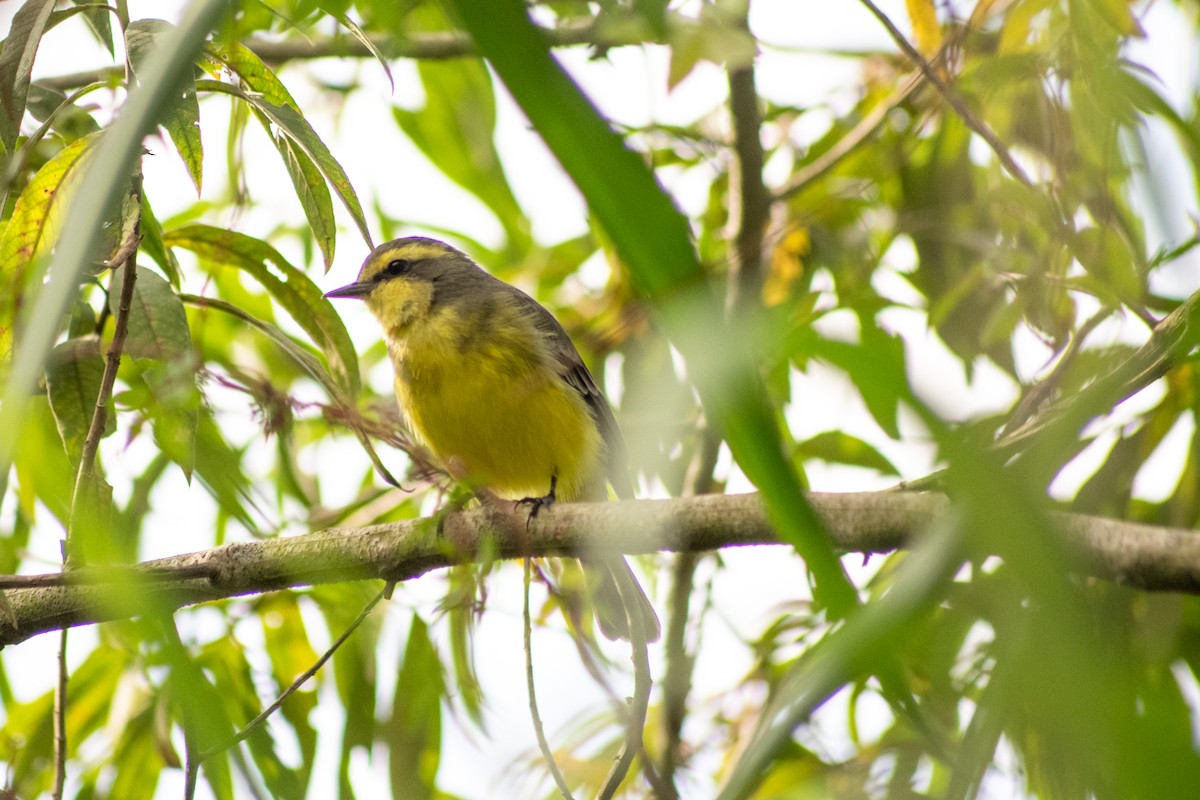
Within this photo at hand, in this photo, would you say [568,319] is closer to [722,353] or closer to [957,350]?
[957,350]

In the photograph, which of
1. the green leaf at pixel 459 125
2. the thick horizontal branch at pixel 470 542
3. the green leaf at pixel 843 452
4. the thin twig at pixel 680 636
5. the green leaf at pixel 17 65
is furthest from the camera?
the green leaf at pixel 459 125

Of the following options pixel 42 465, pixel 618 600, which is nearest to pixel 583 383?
pixel 618 600

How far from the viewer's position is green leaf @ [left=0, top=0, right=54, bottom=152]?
1.93 meters

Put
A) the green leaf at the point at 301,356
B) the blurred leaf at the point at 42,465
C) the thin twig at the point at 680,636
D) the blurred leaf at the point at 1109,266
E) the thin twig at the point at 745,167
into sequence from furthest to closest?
1. the thin twig at the point at 745,167
2. the thin twig at the point at 680,636
3. the blurred leaf at the point at 1109,266
4. the green leaf at the point at 301,356
5. the blurred leaf at the point at 42,465

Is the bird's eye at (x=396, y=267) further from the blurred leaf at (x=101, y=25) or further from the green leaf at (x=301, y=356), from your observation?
the blurred leaf at (x=101, y=25)

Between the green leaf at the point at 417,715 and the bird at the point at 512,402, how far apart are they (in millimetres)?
725

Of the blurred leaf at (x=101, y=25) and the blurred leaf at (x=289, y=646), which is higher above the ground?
the blurred leaf at (x=101, y=25)

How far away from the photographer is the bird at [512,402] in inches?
158

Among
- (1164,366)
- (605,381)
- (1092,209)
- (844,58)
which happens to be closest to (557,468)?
(605,381)

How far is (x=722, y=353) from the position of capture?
1.99 feet

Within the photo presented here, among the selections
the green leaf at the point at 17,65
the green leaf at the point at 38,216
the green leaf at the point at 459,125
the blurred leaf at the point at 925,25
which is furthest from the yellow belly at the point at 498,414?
the green leaf at the point at 17,65

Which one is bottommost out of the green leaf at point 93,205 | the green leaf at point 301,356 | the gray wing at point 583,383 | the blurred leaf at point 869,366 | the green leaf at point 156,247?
the blurred leaf at point 869,366

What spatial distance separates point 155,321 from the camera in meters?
2.42

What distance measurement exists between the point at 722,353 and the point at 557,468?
3606 millimetres
